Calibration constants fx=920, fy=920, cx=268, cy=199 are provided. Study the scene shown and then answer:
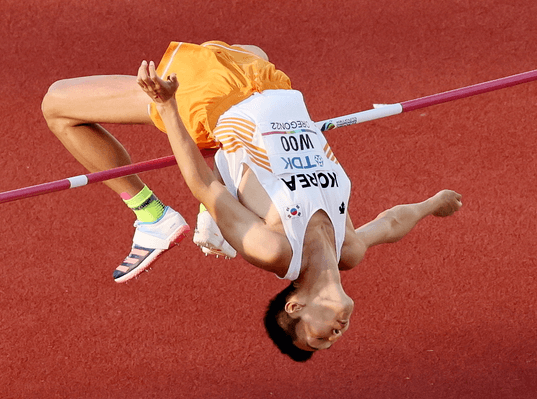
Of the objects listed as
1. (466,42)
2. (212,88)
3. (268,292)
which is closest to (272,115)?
(212,88)

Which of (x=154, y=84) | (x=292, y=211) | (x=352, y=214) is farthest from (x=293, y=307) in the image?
(x=352, y=214)

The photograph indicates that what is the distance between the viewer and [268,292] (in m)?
5.05

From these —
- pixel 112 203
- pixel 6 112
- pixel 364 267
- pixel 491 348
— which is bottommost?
pixel 491 348

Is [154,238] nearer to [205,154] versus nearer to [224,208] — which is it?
[205,154]

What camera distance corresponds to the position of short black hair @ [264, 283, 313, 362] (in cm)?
340

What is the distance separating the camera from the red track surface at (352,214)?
4953mm

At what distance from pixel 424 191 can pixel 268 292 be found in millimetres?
1071

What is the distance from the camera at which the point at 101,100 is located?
11.4 feet

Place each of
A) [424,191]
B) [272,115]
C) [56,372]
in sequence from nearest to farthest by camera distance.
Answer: [272,115]
[56,372]
[424,191]

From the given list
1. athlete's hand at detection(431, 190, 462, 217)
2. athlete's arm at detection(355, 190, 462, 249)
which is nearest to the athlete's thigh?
athlete's arm at detection(355, 190, 462, 249)

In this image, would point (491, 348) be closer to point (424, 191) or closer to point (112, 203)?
point (424, 191)

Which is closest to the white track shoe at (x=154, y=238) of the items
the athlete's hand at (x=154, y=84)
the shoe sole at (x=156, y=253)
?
the shoe sole at (x=156, y=253)

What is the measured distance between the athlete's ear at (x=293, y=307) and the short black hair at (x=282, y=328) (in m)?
0.05

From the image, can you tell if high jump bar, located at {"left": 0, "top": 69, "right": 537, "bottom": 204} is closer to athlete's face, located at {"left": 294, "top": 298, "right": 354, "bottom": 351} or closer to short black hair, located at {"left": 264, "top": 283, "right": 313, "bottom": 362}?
short black hair, located at {"left": 264, "top": 283, "right": 313, "bottom": 362}
